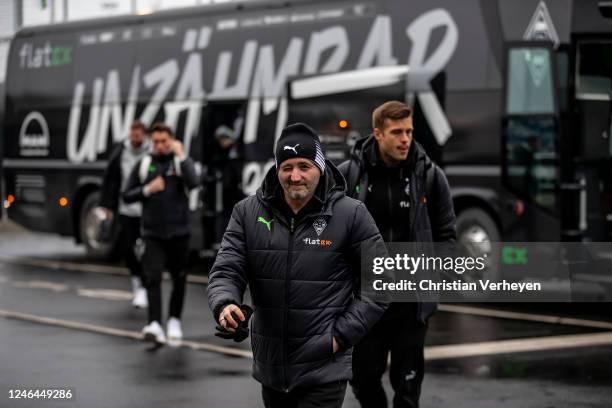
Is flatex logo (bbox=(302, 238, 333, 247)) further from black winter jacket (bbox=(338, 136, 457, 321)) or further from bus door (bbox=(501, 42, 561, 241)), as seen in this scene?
bus door (bbox=(501, 42, 561, 241))

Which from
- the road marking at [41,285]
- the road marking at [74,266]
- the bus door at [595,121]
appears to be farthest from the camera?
the road marking at [74,266]

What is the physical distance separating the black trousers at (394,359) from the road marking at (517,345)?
11.5ft

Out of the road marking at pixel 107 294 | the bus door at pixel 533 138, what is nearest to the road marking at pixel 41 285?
the road marking at pixel 107 294

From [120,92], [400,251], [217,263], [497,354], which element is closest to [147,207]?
[497,354]

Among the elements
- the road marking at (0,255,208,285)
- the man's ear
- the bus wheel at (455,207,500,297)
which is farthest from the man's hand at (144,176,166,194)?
the road marking at (0,255,208,285)

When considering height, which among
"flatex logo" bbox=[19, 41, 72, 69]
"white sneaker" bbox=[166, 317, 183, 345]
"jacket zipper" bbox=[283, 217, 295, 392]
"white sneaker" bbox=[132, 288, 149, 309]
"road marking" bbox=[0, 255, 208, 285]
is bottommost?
"road marking" bbox=[0, 255, 208, 285]

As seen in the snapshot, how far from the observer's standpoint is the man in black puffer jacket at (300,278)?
5289 mm

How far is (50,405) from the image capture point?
8367mm

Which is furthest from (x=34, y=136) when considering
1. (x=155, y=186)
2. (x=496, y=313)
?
(x=155, y=186)

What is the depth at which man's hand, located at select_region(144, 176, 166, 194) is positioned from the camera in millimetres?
11195

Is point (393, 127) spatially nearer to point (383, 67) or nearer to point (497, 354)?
point (497, 354)

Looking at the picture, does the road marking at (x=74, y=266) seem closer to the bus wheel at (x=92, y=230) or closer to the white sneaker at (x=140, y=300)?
the bus wheel at (x=92, y=230)

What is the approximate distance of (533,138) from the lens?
14531mm

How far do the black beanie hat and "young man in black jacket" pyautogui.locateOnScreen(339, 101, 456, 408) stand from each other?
1.40 metres
